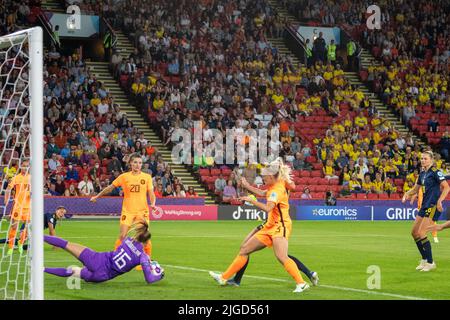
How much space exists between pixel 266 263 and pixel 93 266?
5439mm

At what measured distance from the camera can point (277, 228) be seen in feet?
44.0

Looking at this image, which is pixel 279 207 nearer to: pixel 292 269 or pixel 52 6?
pixel 292 269

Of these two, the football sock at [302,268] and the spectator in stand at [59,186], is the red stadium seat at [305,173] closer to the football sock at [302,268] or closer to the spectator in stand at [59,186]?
the spectator in stand at [59,186]

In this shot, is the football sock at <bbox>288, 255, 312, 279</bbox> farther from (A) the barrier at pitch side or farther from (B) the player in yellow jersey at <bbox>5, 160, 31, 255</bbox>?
(A) the barrier at pitch side

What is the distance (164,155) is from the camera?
39844mm

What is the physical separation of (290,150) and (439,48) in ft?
48.6

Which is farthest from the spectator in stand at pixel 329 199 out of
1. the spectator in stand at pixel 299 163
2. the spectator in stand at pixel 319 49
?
the spectator in stand at pixel 319 49

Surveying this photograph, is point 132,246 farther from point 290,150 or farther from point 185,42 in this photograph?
point 185,42

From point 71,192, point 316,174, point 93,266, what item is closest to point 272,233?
point 93,266

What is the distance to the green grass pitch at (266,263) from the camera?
13.1m

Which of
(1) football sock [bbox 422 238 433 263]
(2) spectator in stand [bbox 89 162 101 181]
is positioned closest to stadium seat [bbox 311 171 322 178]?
(2) spectator in stand [bbox 89 162 101 181]

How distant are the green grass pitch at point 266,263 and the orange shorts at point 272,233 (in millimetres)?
748

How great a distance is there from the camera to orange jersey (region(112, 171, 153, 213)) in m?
16.9
